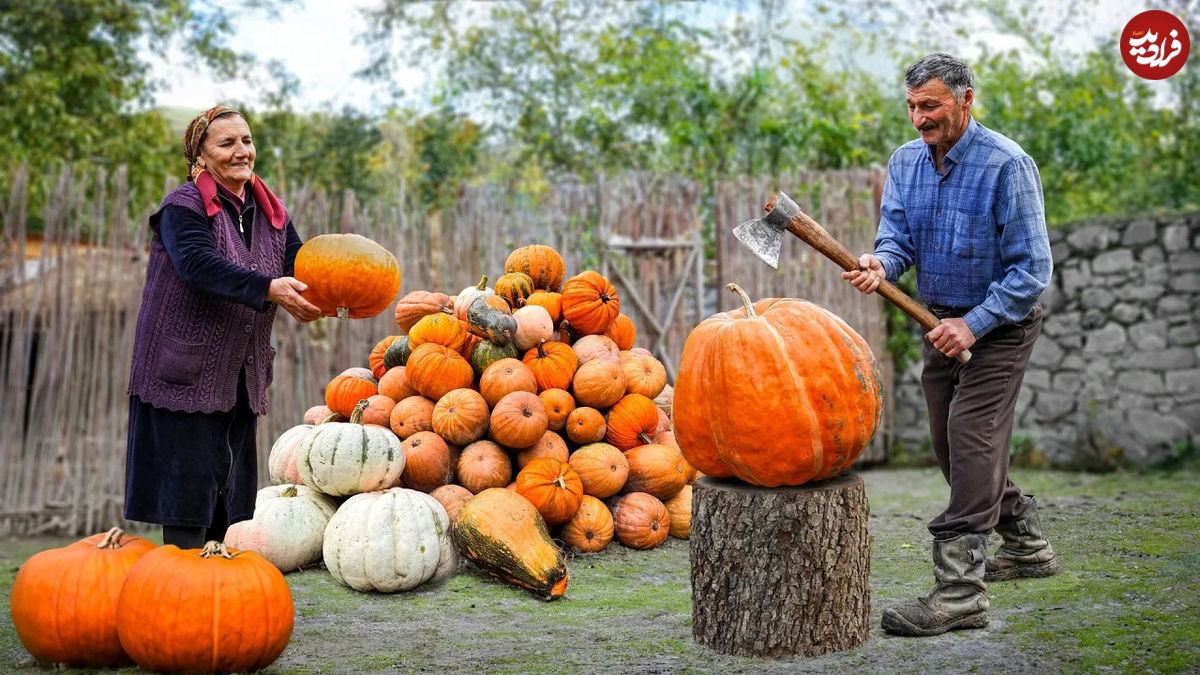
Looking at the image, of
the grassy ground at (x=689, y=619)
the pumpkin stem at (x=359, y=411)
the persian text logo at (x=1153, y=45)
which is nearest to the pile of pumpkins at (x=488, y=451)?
the pumpkin stem at (x=359, y=411)

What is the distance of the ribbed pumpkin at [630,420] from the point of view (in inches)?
204

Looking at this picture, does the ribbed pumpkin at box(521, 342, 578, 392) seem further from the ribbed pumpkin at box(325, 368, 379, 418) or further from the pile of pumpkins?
the ribbed pumpkin at box(325, 368, 379, 418)

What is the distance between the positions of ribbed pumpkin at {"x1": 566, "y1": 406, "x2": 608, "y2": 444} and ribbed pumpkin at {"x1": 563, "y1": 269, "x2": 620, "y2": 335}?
0.50 metres

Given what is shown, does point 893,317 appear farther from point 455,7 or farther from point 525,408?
point 455,7

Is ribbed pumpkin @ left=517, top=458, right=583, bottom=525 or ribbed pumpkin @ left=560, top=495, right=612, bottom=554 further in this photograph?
ribbed pumpkin @ left=560, top=495, right=612, bottom=554

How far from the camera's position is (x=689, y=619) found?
3.76 meters

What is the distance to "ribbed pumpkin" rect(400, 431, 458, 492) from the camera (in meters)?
4.80

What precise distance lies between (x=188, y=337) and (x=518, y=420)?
6.14 feet

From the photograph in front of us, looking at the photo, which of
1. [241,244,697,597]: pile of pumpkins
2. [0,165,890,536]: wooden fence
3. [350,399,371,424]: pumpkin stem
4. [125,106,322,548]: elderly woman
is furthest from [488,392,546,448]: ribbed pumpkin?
[0,165,890,536]: wooden fence

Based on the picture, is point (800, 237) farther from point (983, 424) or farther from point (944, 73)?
point (983, 424)

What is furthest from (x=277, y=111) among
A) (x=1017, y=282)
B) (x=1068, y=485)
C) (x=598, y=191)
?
(x=1017, y=282)

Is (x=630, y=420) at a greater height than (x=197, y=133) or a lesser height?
lesser

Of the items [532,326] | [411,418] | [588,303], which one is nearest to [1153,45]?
[588,303]

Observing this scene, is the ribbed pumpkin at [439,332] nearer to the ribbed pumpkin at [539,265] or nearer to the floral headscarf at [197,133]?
the ribbed pumpkin at [539,265]
